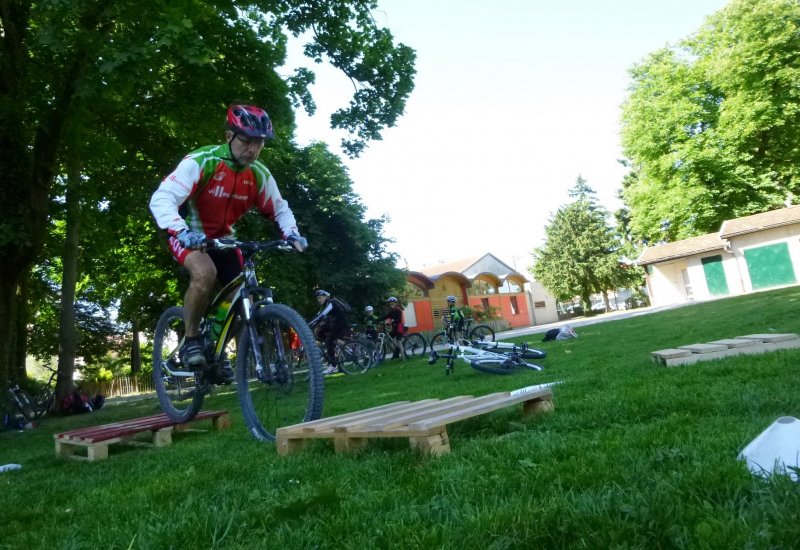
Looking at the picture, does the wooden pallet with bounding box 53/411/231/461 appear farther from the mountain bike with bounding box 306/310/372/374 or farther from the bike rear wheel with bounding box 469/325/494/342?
the bike rear wheel with bounding box 469/325/494/342

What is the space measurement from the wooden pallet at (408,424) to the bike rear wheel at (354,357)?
9.80 meters

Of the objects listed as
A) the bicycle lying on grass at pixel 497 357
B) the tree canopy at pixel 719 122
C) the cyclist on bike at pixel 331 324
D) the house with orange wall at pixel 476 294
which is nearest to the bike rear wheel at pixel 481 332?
the cyclist on bike at pixel 331 324

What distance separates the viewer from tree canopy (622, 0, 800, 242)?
30156 millimetres

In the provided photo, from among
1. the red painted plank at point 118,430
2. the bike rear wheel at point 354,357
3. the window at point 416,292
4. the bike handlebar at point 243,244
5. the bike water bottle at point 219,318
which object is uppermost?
the window at point 416,292

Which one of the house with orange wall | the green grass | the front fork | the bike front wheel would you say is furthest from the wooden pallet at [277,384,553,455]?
the house with orange wall

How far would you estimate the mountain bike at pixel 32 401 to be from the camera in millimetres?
13298

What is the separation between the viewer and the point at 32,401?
47.0 ft

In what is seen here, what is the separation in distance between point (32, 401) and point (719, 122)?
34.6 m

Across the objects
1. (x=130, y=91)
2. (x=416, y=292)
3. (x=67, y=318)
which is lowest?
(x=67, y=318)

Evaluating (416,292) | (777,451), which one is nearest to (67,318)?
(777,451)

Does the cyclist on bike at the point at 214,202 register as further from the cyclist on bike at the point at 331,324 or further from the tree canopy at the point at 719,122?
the tree canopy at the point at 719,122

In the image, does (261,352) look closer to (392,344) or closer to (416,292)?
(392,344)

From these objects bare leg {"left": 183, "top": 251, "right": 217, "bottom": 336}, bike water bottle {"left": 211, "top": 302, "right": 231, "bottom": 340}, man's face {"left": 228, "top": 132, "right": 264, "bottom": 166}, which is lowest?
bike water bottle {"left": 211, "top": 302, "right": 231, "bottom": 340}

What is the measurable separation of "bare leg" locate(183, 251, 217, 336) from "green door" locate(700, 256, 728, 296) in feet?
126
